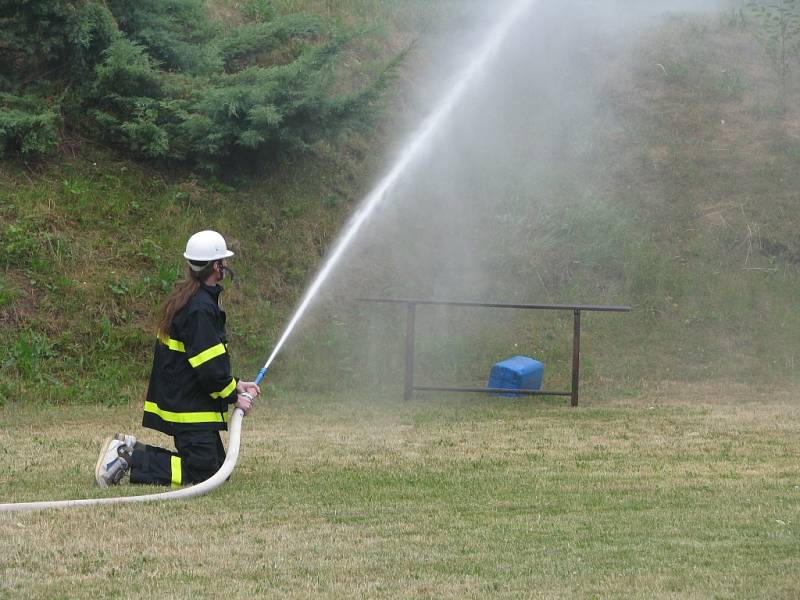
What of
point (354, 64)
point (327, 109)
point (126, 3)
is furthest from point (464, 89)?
point (126, 3)

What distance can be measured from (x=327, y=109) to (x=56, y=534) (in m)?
8.46

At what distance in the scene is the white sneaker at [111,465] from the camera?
666cm

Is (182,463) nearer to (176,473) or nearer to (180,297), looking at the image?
(176,473)

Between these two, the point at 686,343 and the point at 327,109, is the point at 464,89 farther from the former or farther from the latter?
the point at 686,343

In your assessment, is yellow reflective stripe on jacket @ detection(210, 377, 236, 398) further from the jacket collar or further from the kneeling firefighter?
the jacket collar

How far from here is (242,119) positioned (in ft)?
42.8

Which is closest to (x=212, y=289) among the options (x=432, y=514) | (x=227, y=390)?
(x=227, y=390)

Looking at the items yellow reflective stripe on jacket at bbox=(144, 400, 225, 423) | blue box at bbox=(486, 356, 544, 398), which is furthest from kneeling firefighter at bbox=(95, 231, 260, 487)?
blue box at bbox=(486, 356, 544, 398)

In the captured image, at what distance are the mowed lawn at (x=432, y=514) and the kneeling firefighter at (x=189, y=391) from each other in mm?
226

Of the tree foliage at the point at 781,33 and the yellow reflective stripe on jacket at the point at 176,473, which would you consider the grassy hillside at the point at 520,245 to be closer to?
the tree foliage at the point at 781,33

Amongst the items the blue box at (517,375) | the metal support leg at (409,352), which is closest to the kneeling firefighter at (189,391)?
the metal support leg at (409,352)

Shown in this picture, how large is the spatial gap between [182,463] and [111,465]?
416 millimetres

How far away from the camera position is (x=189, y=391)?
673cm

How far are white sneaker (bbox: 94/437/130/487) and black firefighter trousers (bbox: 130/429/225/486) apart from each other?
3.1 inches
